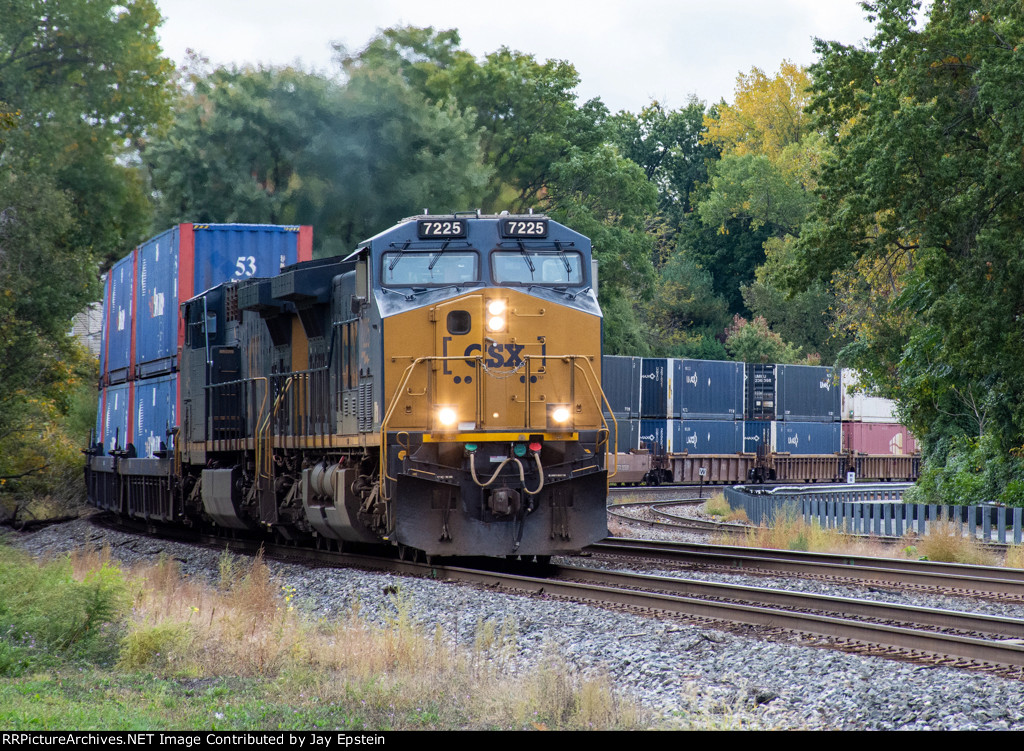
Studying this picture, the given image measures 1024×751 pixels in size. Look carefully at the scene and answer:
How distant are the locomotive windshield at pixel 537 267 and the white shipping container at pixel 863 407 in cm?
3079

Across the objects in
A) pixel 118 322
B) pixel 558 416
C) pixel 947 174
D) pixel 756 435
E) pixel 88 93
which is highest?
pixel 88 93

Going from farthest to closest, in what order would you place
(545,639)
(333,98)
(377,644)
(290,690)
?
1. (333,98)
2. (545,639)
3. (377,644)
4. (290,690)

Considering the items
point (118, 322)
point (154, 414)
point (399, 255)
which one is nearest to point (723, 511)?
point (154, 414)

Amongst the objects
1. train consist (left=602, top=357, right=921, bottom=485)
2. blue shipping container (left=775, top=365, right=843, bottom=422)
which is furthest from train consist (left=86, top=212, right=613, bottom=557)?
blue shipping container (left=775, top=365, right=843, bottom=422)

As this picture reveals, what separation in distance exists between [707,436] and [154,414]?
2185 centimetres

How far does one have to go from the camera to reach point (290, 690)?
287 inches

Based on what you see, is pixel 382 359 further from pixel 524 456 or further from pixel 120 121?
pixel 120 121

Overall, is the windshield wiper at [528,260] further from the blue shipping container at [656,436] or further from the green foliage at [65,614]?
the blue shipping container at [656,436]

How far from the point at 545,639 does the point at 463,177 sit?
29268 millimetres

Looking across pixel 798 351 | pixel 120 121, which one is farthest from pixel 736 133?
pixel 120 121

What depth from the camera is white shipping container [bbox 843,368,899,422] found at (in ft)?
140

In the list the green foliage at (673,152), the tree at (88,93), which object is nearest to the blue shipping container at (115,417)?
the tree at (88,93)

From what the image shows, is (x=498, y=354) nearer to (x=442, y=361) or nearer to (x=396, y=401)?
(x=442, y=361)

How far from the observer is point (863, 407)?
4341 centimetres
